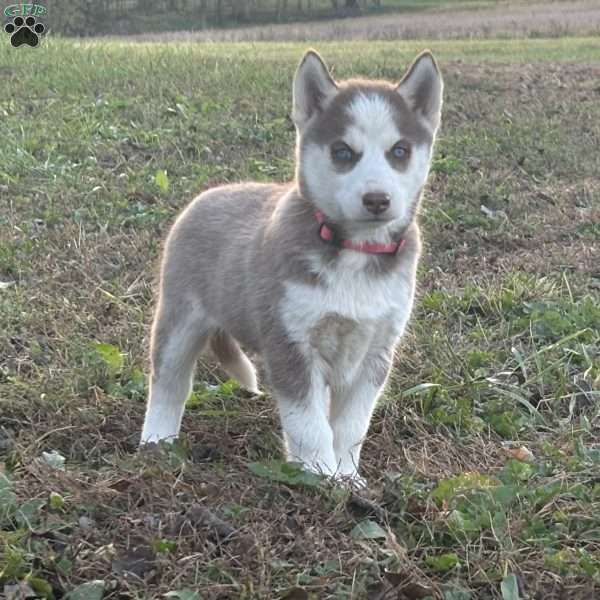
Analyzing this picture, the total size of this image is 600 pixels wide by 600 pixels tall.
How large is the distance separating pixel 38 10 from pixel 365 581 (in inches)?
504

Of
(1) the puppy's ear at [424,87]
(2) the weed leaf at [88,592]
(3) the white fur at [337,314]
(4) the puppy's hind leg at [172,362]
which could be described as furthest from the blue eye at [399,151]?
(2) the weed leaf at [88,592]

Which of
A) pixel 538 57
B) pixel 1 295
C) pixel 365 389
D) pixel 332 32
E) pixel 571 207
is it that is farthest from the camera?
pixel 332 32

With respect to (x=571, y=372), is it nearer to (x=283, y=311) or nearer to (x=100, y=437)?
(x=283, y=311)

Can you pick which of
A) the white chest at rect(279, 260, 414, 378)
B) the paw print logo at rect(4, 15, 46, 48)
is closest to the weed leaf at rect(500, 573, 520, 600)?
the white chest at rect(279, 260, 414, 378)

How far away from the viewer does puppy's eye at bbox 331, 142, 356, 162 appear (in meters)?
3.57

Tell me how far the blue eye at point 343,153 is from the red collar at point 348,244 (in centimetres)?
22

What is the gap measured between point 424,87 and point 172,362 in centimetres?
155

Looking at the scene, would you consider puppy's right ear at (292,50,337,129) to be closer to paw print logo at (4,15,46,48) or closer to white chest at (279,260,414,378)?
white chest at (279,260,414,378)

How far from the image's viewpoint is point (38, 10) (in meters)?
14.1

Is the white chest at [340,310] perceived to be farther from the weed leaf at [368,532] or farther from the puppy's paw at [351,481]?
the weed leaf at [368,532]

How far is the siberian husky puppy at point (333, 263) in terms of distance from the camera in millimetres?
3553

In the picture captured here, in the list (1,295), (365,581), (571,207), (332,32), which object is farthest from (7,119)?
(332,32)

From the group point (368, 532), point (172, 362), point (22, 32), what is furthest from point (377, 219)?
point (22, 32)

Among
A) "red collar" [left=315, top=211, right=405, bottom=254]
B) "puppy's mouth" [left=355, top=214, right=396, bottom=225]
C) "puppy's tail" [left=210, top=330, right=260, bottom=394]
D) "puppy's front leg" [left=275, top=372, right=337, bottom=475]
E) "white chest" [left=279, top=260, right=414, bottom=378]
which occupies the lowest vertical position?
"puppy's tail" [left=210, top=330, right=260, bottom=394]
